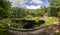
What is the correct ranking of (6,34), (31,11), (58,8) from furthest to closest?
(31,11) → (58,8) → (6,34)

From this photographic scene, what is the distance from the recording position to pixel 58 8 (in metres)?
6.16

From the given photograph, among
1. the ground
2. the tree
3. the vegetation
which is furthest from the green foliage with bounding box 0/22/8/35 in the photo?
the tree

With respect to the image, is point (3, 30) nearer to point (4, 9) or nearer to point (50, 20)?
point (4, 9)

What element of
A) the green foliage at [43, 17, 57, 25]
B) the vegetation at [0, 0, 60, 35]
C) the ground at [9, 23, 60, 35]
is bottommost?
the ground at [9, 23, 60, 35]

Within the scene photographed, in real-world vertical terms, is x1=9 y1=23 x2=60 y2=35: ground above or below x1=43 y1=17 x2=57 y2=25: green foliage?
below

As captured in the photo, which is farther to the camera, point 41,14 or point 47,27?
point 41,14

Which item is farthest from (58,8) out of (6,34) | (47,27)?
(6,34)

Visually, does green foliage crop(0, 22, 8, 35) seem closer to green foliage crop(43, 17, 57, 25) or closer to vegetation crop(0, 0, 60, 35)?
vegetation crop(0, 0, 60, 35)

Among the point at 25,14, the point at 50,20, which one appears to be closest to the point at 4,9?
the point at 25,14

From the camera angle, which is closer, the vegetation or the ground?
the ground

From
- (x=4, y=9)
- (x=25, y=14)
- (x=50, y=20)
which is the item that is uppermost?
(x=4, y=9)

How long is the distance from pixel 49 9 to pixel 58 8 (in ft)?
1.06

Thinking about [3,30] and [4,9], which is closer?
[3,30]

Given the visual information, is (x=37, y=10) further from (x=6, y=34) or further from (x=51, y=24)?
(x=6, y=34)
